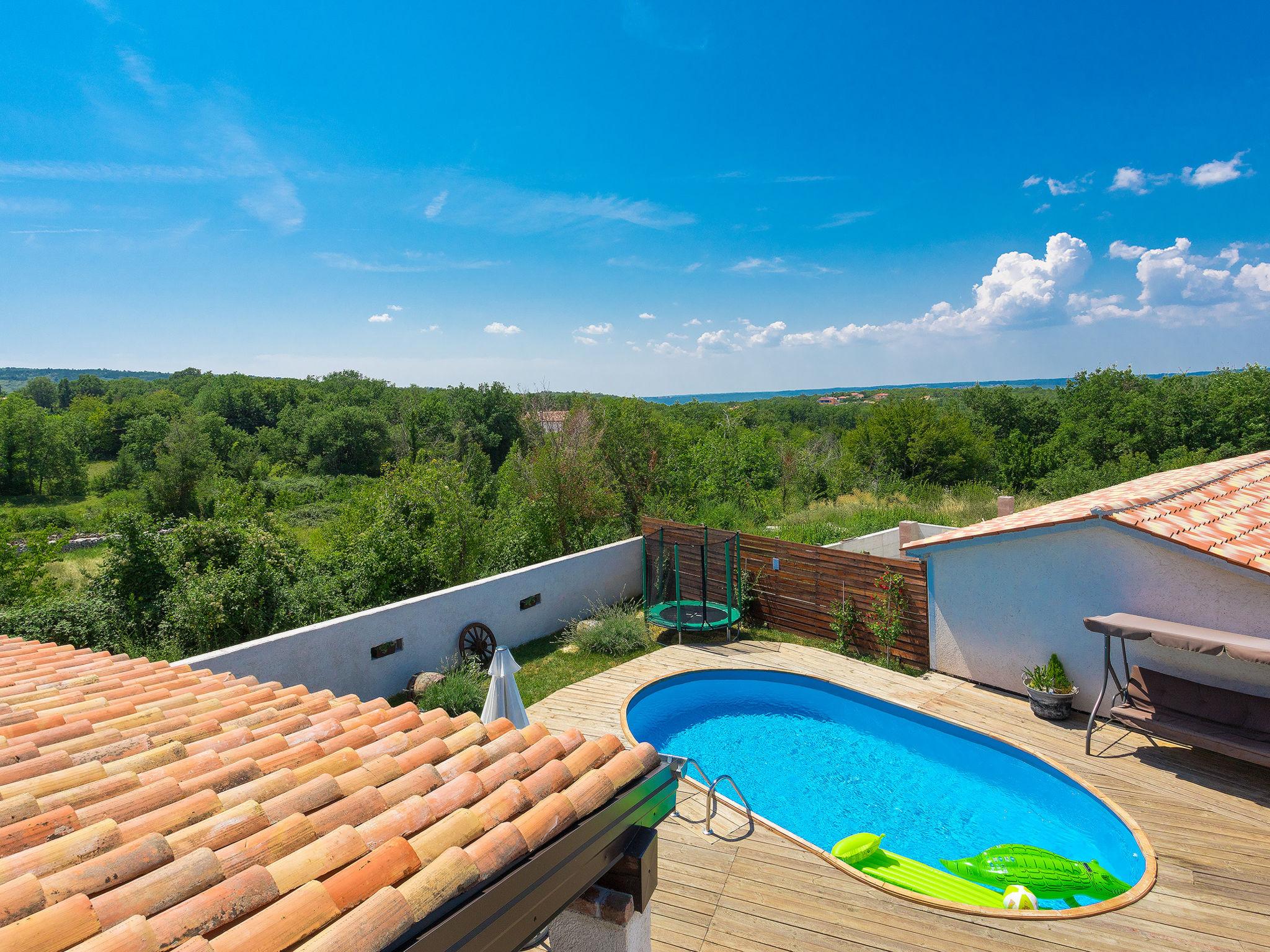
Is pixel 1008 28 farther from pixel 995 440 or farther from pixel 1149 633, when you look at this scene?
pixel 995 440

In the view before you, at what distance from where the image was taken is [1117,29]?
14430 millimetres

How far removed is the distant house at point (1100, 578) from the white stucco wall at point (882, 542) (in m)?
5.17

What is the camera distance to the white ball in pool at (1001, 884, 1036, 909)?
5121 mm

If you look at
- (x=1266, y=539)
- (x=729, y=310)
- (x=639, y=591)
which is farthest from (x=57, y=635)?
(x=729, y=310)

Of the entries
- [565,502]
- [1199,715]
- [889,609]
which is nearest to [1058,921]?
[1199,715]

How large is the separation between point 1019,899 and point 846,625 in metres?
5.42

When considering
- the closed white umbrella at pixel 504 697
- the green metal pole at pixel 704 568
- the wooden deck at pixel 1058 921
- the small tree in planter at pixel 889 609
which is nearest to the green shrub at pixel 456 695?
the closed white umbrella at pixel 504 697

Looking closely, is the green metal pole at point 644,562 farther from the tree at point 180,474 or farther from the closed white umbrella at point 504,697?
the tree at point 180,474

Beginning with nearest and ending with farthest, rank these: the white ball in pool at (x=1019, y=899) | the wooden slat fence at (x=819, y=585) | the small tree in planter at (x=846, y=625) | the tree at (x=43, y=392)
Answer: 1. the white ball in pool at (x=1019, y=899)
2. the wooden slat fence at (x=819, y=585)
3. the small tree in planter at (x=846, y=625)
4. the tree at (x=43, y=392)

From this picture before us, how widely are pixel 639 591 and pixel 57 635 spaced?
975 centimetres

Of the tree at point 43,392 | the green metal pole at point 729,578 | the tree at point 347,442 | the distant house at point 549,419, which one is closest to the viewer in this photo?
the green metal pole at point 729,578

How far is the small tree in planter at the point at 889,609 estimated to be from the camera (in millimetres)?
9773

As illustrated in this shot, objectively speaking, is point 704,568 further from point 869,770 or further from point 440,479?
point 440,479

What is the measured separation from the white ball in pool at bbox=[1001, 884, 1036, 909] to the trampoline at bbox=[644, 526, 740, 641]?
6114 millimetres
